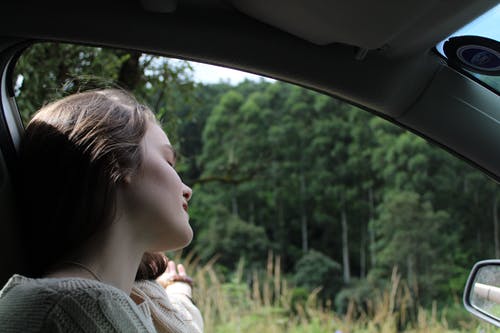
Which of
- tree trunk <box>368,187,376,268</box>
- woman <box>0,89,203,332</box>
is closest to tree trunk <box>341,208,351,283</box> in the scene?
tree trunk <box>368,187,376,268</box>

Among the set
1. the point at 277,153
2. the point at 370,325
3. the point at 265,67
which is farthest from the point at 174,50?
the point at 277,153

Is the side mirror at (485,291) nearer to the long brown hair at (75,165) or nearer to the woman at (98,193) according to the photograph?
the woman at (98,193)

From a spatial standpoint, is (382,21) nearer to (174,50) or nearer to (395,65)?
(395,65)

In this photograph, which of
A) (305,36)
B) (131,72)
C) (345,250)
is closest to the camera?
(305,36)

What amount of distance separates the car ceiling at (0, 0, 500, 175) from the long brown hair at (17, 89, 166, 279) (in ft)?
0.52

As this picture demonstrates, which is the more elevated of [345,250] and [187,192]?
[187,192]

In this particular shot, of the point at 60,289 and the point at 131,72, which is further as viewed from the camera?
the point at 131,72

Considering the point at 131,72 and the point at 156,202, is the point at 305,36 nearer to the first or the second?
the point at 156,202

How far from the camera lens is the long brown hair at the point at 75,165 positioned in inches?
44.9

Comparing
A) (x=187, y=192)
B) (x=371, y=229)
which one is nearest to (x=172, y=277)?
(x=187, y=192)

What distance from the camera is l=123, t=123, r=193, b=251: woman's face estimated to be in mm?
1165

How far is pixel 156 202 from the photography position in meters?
1.17

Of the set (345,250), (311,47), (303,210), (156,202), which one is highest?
(311,47)

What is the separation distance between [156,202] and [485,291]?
2.92 ft
